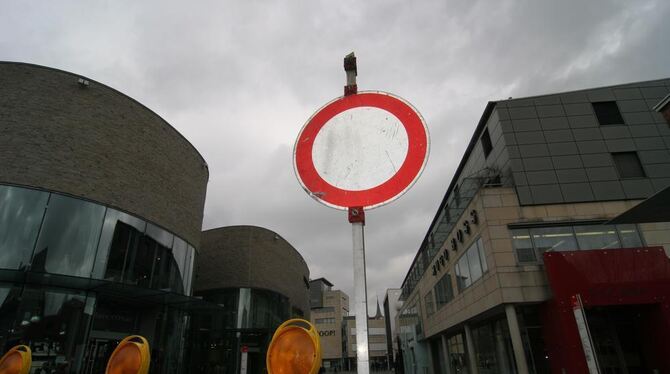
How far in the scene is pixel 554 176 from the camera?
57.9 feet

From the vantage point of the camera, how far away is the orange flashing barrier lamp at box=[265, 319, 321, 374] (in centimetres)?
229

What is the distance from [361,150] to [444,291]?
2621cm

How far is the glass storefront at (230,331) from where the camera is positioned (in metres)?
26.7

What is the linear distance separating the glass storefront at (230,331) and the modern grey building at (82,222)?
23.3 feet

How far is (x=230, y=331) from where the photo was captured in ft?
90.4

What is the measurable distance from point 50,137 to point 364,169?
54.8ft

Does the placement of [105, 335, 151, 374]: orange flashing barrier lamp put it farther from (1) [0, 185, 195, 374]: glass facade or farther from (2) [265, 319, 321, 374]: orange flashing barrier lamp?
(1) [0, 185, 195, 374]: glass facade

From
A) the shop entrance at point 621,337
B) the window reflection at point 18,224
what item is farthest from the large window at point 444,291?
the window reflection at point 18,224

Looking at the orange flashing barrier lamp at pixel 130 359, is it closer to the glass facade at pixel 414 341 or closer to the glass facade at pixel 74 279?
the glass facade at pixel 74 279

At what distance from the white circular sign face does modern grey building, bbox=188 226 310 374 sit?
25.7 metres

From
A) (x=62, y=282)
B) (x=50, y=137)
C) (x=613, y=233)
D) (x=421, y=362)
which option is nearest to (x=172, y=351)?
(x=62, y=282)

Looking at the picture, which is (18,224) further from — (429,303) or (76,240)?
(429,303)

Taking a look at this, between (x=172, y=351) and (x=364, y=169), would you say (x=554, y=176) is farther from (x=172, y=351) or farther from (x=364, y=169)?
(x=172, y=351)

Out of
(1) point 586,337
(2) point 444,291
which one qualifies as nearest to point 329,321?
(2) point 444,291
